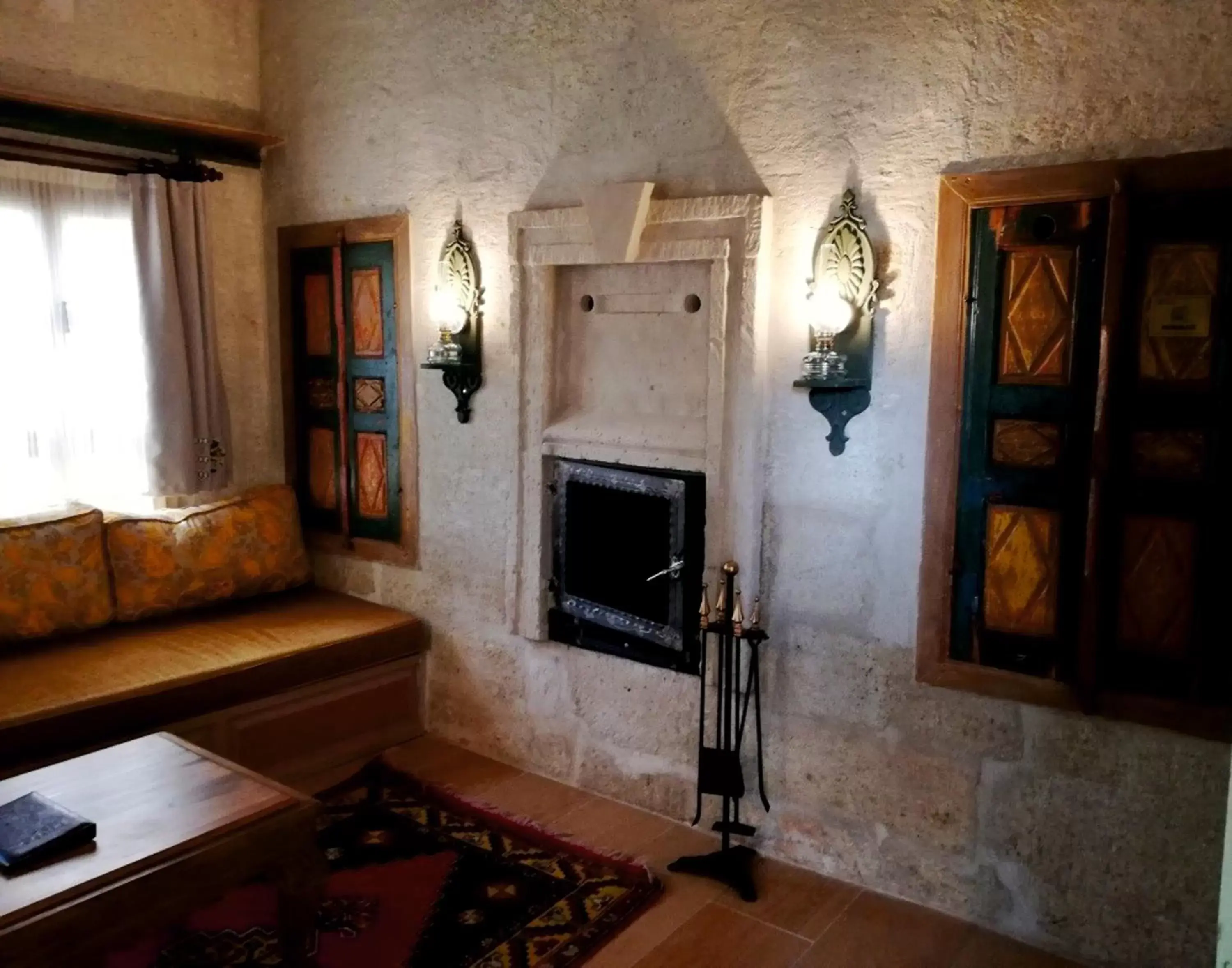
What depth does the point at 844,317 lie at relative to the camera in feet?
8.57

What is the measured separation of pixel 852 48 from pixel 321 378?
8.11ft

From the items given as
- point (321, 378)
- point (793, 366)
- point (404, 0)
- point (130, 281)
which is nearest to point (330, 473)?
point (321, 378)

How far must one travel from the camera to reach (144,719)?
2975 millimetres

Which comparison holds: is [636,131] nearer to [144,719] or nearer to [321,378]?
[321,378]

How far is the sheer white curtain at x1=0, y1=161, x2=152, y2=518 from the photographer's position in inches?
138

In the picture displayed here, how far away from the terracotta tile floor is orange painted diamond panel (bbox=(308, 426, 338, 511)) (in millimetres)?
1692

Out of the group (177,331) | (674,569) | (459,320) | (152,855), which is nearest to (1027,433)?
(674,569)

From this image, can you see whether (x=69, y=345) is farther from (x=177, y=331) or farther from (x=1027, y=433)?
(x=1027, y=433)

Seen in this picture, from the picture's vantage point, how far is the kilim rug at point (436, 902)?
2441 millimetres

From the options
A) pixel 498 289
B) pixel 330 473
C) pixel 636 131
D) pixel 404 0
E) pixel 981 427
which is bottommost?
pixel 330 473

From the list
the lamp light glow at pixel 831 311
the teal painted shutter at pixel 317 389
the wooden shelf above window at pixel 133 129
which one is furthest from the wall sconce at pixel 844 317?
the wooden shelf above window at pixel 133 129

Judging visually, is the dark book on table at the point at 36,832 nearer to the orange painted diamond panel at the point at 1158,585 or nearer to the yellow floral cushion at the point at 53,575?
the yellow floral cushion at the point at 53,575

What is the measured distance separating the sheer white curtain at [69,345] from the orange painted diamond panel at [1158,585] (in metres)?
3.42

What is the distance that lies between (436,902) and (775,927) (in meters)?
0.91
